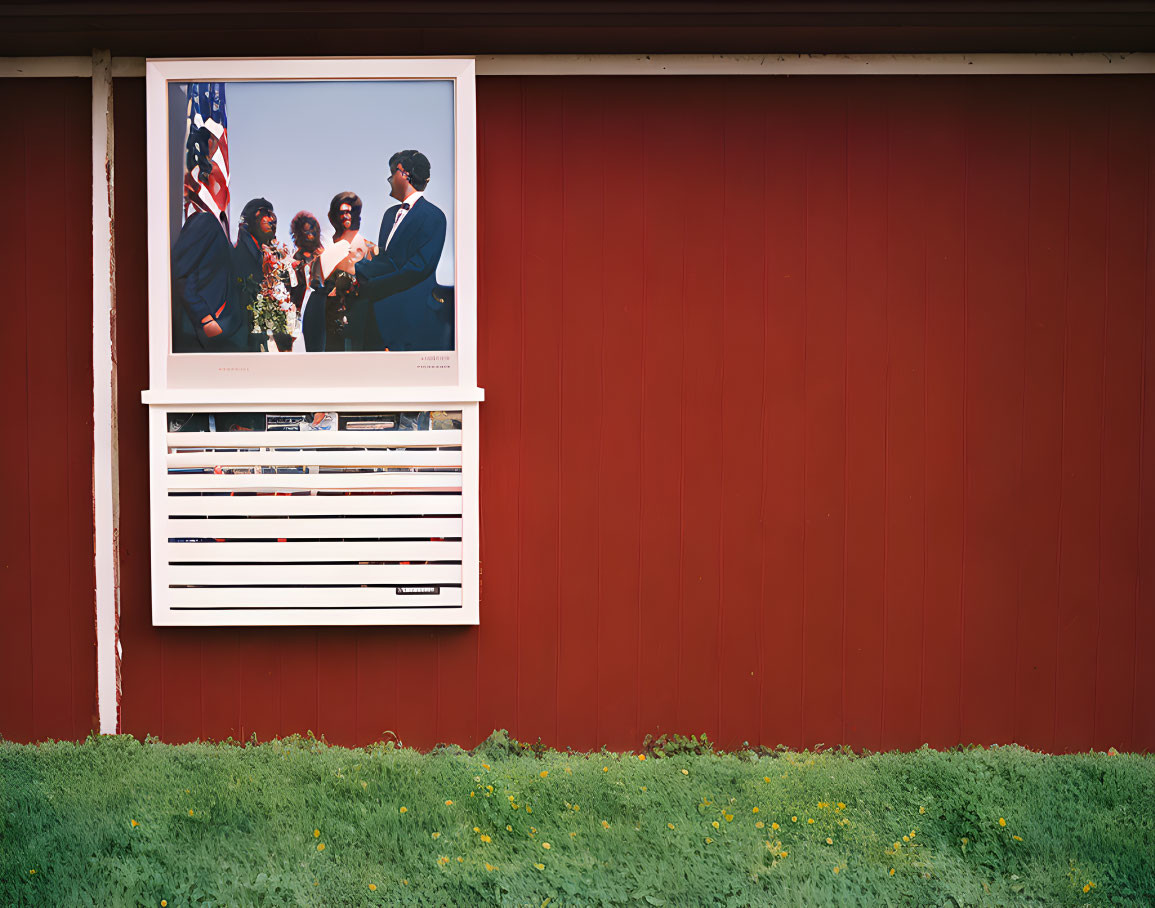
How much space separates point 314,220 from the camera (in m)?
4.00

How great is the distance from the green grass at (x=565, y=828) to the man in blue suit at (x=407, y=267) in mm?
2093

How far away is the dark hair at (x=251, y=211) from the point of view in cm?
398

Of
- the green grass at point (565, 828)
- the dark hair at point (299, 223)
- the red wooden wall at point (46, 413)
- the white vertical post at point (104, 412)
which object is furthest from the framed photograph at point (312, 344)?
the green grass at point (565, 828)

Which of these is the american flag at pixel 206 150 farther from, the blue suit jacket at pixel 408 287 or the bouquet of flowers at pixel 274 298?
the blue suit jacket at pixel 408 287

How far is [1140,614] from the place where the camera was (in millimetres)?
4137

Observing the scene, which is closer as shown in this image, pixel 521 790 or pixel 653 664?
pixel 521 790

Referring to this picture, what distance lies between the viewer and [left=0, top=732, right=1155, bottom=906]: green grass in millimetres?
2930

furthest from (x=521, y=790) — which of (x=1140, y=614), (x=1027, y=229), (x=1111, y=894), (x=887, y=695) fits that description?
(x=1027, y=229)

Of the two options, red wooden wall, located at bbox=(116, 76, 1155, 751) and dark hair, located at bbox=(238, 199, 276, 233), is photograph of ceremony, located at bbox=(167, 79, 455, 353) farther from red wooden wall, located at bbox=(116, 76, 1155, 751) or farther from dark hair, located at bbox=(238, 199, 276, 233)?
red wooden wall, located at bbox=(116, 76, 1155, 751)

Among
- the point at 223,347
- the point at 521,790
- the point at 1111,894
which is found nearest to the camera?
the point at 1111,894

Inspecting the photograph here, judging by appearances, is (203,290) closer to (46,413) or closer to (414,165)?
(46,413)

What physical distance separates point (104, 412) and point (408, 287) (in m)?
1.69

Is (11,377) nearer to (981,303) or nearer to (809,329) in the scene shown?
(809,329)

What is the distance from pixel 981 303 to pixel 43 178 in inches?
192
